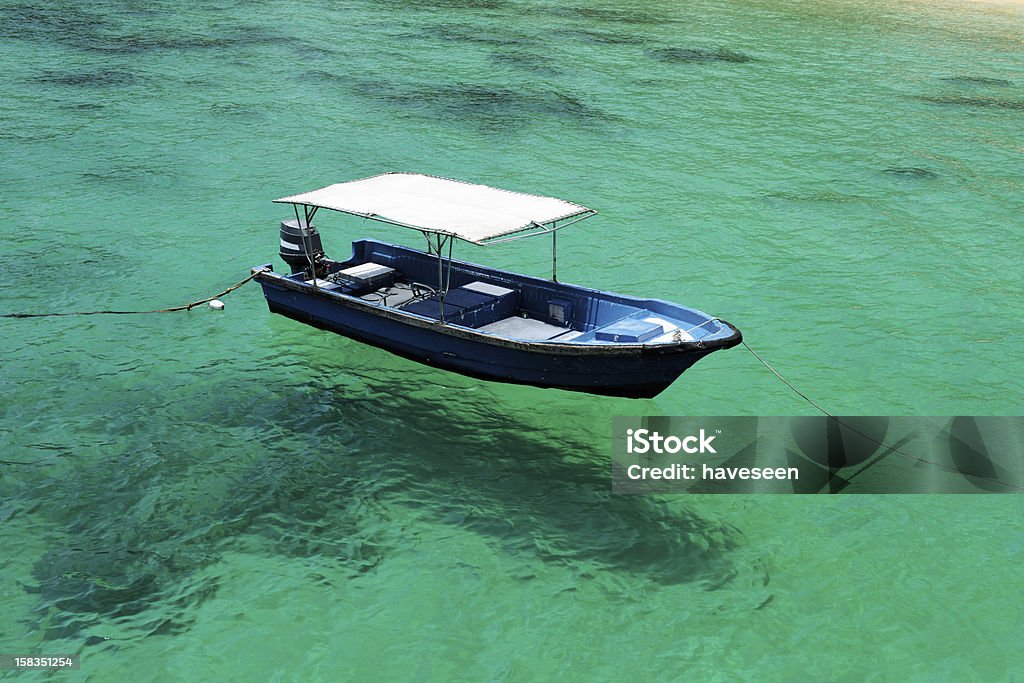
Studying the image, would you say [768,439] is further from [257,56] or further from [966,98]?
[257,56]

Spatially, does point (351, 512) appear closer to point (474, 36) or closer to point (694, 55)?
point (694, 55)

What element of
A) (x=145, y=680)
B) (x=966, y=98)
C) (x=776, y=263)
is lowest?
(x=145, y=680)

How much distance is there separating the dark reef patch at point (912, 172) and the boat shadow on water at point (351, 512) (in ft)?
54.2

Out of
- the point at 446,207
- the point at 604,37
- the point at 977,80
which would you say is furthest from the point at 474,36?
the point at 446,207

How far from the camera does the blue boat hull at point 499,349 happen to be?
1420 centimetres

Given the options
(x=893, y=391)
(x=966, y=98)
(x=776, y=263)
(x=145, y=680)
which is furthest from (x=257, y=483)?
(x=966, y=98)

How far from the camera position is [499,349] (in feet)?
49.5

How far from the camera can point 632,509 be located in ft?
43.2

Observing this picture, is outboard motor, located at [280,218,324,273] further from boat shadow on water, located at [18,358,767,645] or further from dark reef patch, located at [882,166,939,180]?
dark reef patch, located at [882,166,939,180]

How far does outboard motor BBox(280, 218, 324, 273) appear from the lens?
17.6 metres

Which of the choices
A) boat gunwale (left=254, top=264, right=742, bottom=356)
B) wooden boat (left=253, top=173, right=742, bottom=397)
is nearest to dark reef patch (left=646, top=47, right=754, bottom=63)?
wooden boat (left=253, top=173, right=742, bottom=397)

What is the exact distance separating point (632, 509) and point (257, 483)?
5143 mm

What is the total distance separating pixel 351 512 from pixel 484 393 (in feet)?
11.7

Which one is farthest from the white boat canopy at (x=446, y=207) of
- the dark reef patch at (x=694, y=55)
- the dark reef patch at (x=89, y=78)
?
the dark reef patch at (x=694, y=55)
